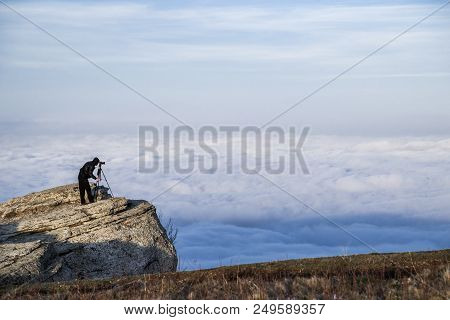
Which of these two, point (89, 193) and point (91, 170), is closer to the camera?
point (91, 170)

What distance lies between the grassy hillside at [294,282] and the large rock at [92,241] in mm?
9604

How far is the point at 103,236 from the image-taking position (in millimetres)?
38719

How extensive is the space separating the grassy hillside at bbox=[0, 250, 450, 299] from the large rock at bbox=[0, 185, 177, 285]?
9604 mm

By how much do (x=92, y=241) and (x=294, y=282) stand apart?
57.8 feet

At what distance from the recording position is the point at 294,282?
23.3 meters

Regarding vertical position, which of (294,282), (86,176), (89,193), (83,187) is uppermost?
(86,176)

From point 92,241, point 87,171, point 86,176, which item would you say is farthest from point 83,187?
point 92,241

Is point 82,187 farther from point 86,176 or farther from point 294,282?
point 294,282

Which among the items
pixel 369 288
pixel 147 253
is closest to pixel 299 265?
pixel 369 288

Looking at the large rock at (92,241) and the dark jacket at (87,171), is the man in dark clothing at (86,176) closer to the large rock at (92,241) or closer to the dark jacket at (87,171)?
the dark jacket at (87,171)

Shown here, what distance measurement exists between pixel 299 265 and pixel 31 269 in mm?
13992

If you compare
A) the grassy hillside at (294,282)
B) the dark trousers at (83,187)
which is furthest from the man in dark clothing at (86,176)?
the grassy hillside at (294,282)
